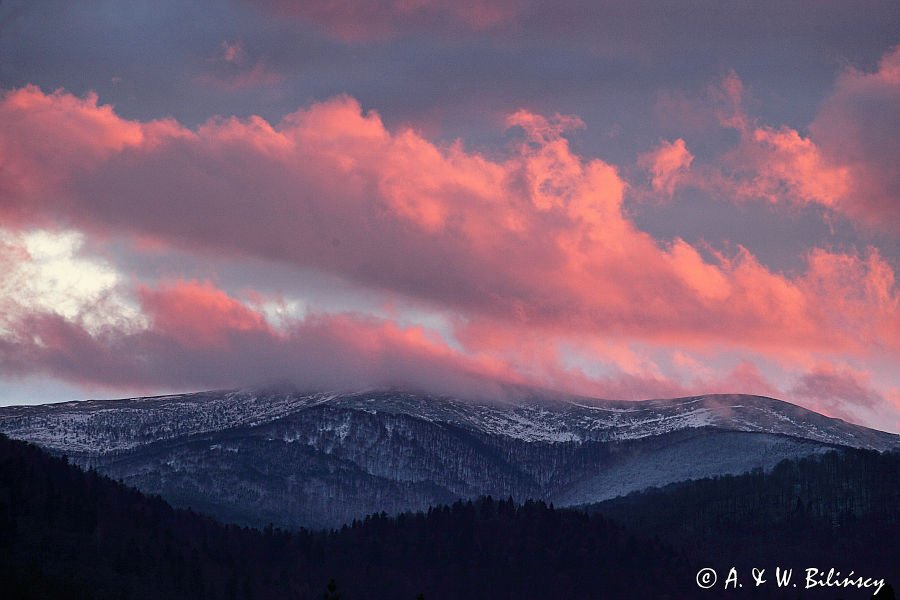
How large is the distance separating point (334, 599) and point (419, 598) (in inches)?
420

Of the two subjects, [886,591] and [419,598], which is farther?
[419,598]

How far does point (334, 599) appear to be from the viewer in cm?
15800

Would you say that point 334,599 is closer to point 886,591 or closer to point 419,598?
point 419,598

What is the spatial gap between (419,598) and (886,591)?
51.2 m

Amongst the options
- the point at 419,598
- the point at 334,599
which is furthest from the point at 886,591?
the point at 334,599

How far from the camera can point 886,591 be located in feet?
440

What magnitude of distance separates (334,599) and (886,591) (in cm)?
6187

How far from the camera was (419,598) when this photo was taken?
506 ft

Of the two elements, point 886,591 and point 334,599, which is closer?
point 886,591
